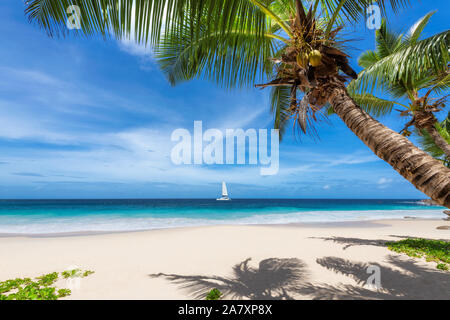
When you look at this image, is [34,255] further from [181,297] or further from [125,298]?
[181,297]

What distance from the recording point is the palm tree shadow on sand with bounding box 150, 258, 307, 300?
352 cm

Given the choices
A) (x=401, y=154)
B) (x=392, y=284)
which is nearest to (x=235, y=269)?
(x=392, y=284)

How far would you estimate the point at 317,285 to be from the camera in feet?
12.5

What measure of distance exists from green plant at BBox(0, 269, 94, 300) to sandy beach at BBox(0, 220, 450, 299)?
22 centimetres

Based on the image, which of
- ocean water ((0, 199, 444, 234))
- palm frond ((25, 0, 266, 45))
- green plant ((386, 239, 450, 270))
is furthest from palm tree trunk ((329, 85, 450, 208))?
ocean water ((0, 199, 444, 234))

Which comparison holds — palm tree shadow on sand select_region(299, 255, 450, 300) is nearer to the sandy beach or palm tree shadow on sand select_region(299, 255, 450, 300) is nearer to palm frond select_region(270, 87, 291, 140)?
the sandy beach

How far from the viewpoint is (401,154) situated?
202 centimetres

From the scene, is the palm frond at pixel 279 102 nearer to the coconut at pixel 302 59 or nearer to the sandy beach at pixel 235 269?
the coconut at pixel 302 59

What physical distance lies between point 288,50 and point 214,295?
3.85m

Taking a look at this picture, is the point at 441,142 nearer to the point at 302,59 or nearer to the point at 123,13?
the point at 302,59

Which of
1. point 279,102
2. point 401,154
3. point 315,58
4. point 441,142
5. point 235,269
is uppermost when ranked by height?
point 279,102

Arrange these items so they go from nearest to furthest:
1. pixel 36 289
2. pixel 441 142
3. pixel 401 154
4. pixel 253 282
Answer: pixel 401 154
pixel 36 289
pixel 253 282
pixel 441 142
